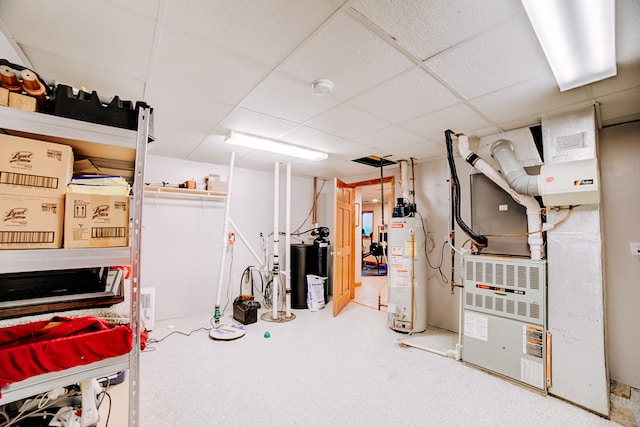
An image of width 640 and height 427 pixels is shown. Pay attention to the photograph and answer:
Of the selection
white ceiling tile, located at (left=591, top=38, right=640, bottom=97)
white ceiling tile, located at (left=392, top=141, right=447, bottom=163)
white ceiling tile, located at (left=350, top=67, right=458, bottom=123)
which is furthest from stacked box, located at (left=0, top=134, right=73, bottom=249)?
white ceiling tile, located at (left=392, top=141, right=447, bottom=163)

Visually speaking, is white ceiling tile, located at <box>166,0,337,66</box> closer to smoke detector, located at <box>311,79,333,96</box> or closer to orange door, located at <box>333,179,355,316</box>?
smoke detector, located at <box>311,79,333,96</box>

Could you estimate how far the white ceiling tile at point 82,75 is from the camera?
1643 mm

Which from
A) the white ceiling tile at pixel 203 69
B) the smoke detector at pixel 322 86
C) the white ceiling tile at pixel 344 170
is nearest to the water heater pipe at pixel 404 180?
the white ceiling tile at pixel 344 170

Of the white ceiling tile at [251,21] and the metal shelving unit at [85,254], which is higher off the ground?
the white ceiling tile at [251,21]

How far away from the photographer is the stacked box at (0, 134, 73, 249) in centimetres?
81

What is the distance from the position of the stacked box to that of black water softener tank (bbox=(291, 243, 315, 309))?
3.80 meters

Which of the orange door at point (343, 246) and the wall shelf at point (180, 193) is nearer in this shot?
the wall shelf at point (180, 193)

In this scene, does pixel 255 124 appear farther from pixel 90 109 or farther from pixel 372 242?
pixel 372 242

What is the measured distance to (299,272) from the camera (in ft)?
15.0

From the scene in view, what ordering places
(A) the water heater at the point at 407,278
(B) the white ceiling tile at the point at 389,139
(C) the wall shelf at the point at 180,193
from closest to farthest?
(B) the white ceiling tile at the point at 389,139
(A) the water heater at the point at 407,278
(C) the wall shelf at the point at 180,193

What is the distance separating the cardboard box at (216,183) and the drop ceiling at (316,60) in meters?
1.36

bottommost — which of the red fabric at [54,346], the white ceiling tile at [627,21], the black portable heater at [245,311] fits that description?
the black portable heater at [245,311]

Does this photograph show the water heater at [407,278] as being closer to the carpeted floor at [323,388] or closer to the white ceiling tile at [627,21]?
the carpeted floor at [323,388]

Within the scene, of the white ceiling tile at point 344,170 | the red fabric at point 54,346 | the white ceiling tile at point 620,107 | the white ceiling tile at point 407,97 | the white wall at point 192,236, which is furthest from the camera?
the white ceiling tile at point 344,170
